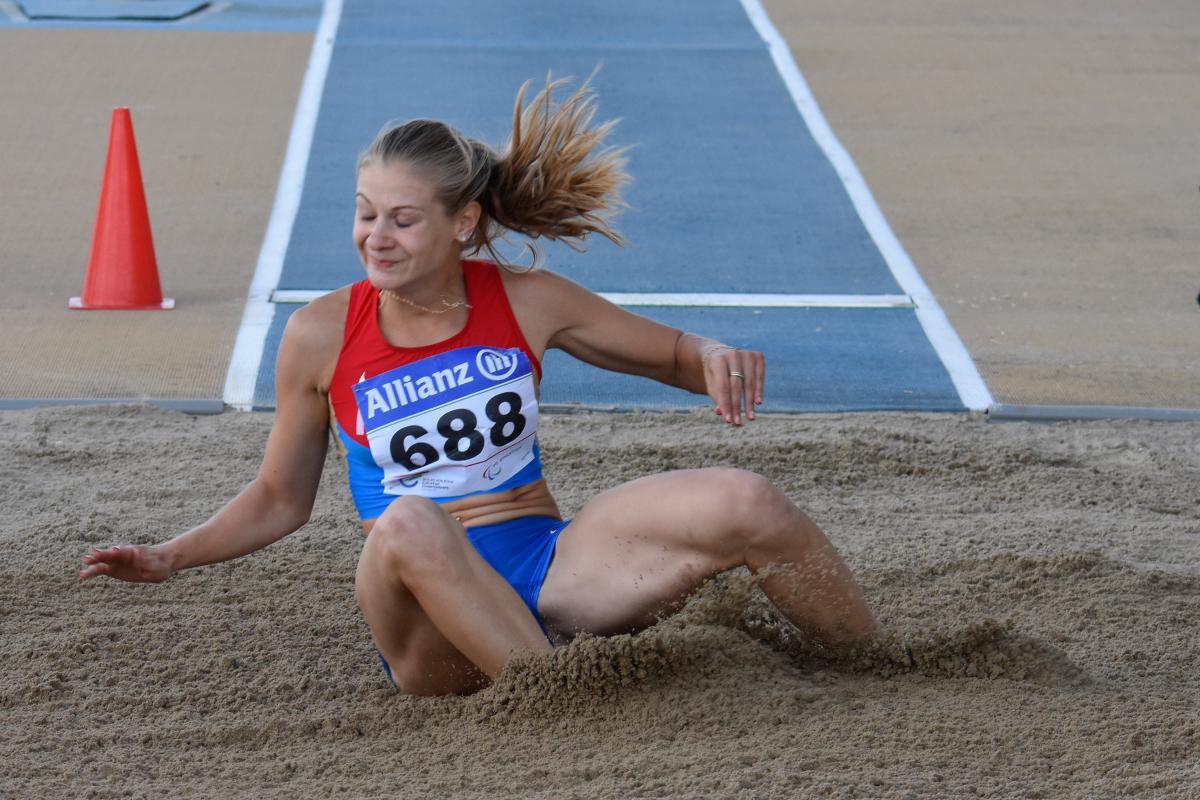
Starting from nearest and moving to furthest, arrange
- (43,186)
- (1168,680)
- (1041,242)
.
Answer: (1168,680) → (1041,242) → (43,186)

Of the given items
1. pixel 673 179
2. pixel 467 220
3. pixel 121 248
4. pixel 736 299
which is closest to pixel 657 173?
pixel 673 179

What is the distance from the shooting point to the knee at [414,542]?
120 inches

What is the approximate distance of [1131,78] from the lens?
10273 mm

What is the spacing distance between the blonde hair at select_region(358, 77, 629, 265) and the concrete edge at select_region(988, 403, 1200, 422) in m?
2.29

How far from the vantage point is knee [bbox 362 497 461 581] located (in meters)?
3.04

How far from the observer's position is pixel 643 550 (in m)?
3.26

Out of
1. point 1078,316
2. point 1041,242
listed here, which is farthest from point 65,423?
point 1041,242

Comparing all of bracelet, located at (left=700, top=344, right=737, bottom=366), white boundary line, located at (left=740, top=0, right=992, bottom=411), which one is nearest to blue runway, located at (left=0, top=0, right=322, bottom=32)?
white boundary line, located at (left=740, top=0, right=992, bottom=411)

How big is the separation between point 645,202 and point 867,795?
17.0 ft

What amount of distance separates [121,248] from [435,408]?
349 cm

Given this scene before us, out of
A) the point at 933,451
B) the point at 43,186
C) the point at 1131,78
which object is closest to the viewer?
the point at 933,451

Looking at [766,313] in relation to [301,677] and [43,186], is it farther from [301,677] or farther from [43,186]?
[43,186]

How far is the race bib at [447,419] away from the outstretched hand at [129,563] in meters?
0.50

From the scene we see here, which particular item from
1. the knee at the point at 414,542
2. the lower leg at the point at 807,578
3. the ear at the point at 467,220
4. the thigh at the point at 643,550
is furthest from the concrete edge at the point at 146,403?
the lower leg at the point at 807,578
